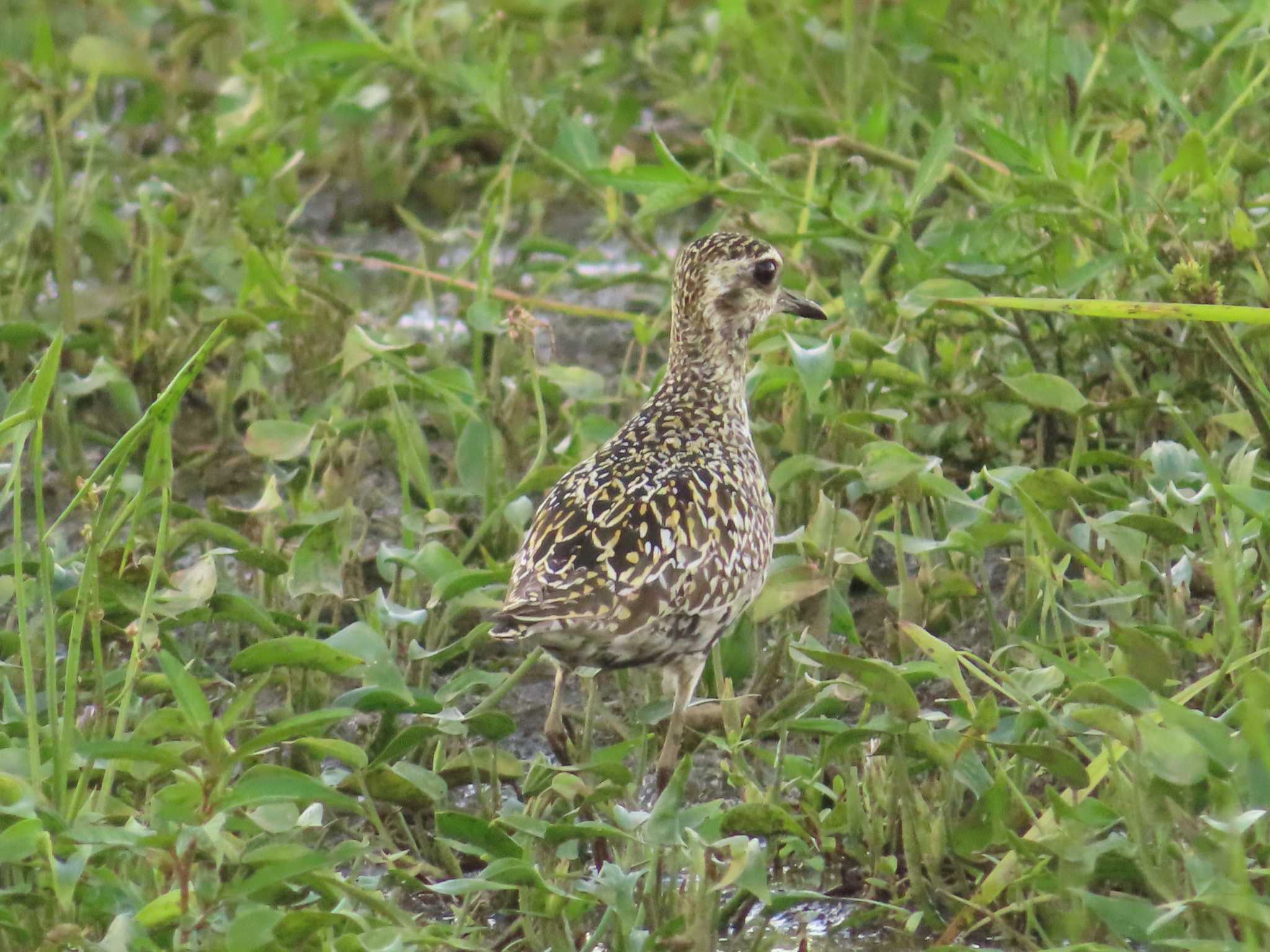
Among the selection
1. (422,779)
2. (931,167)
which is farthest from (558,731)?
(931,167)

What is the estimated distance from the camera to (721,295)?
4.98 m

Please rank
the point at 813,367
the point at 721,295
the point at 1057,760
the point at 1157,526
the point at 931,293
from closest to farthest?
the point at 1057,760 → the point at 1157,526 → the point at 813,367 → the point at 931,293 → the point at 721,295

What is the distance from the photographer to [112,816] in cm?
345

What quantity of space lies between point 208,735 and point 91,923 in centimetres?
47

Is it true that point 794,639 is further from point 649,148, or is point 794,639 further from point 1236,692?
point 649,148

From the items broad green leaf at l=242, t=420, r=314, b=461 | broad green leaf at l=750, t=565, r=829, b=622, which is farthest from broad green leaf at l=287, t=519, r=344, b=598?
broad green leaf at l=750, t=565, r=829, b=622

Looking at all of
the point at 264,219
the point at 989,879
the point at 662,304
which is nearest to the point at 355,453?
the point at 264,219

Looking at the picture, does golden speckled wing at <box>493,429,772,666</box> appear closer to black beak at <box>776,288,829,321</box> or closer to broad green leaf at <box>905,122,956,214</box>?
black beak at <box>776,288,829,321</box>

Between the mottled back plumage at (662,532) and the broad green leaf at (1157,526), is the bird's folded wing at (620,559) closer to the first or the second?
the mottled back plumage at (662,532)

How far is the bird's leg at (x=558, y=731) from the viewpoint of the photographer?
13.9 ft

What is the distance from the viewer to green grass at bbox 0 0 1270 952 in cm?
332

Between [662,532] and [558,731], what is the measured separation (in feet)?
1.49

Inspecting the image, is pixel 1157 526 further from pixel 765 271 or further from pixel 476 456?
pixel 476 456

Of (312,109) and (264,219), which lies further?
(312,109)
